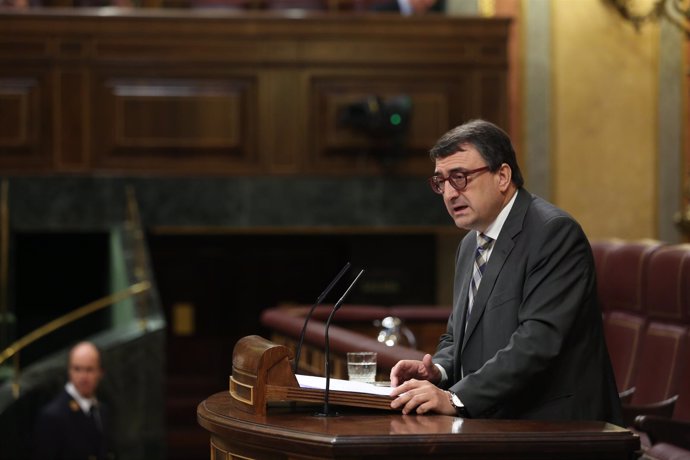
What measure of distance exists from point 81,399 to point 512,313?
432cm

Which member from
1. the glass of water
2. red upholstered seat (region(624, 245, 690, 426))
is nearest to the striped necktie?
the glass of water

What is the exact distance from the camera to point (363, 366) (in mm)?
2881

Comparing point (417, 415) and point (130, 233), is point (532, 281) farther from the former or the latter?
point (130, 233)

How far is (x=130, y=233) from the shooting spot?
318 inches

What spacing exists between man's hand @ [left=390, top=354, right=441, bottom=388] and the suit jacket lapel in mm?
119

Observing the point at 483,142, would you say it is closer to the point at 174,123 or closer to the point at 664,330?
the point at 664,330

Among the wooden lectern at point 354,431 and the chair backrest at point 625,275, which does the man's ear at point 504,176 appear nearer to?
the wooden lectern at point 354,431

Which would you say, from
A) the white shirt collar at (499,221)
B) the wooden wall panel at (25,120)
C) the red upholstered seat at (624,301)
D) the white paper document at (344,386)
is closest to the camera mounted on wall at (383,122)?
the wooden wall panel at (25,120)

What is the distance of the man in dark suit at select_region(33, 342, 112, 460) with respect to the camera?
6.37m

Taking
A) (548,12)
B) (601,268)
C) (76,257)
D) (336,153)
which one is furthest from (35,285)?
(601,268)

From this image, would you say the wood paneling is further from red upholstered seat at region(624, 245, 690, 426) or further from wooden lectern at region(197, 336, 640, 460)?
wooden lectern at region(197, 336, 640, 460)

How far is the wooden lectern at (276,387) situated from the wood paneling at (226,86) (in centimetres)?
593

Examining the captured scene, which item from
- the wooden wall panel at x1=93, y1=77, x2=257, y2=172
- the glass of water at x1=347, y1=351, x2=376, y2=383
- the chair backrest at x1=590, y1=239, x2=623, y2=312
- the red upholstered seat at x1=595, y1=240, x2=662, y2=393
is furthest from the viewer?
the wooden wall panel at x1=93, y1=77, x2=257, y2=172

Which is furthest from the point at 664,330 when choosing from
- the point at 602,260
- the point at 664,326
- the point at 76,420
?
the point at 76,420
